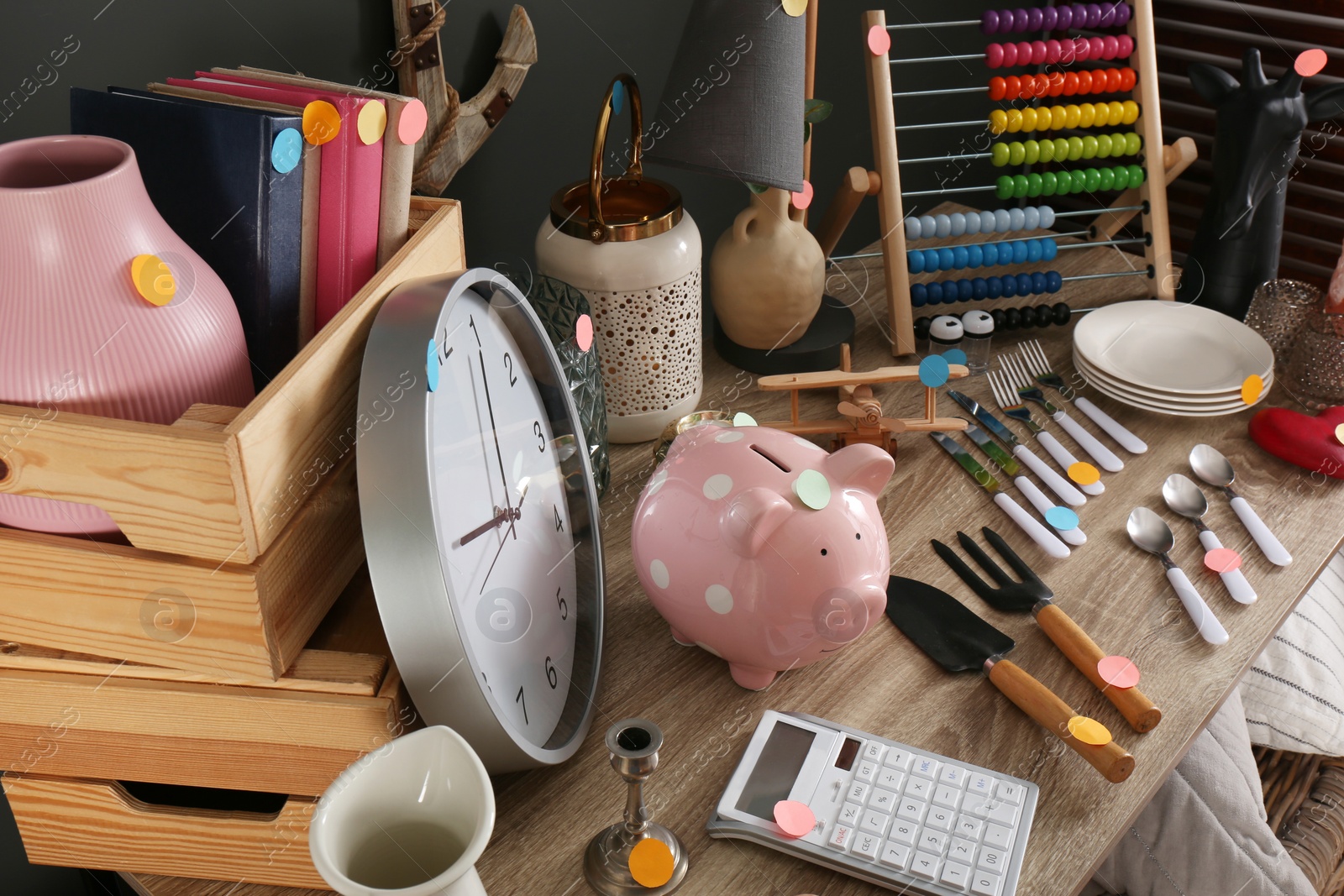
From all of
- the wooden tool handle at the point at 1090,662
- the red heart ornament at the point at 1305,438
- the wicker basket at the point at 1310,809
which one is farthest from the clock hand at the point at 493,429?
the wicker basket at the point at 1310,809

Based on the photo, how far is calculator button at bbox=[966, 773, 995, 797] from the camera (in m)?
0.76

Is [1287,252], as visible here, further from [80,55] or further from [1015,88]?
[80,55]

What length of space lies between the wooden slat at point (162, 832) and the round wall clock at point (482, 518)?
14 centimetres

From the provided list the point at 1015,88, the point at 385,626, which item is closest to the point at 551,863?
the point at 385,626

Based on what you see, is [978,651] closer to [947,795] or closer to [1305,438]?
[947,795]

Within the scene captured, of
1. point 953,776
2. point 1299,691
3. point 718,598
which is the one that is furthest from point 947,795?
point 1299,691

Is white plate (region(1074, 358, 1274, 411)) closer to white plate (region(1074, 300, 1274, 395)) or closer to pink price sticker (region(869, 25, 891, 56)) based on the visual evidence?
white plate (region(1074, 300, 1274, 395))

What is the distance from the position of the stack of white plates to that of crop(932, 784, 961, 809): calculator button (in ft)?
2.00

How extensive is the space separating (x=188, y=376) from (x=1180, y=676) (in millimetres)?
808

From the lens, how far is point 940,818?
0.74 meters

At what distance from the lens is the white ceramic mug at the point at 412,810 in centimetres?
56

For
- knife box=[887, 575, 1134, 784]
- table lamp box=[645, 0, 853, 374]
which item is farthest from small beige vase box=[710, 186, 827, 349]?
knife box=[887, 575, 1134, 784]

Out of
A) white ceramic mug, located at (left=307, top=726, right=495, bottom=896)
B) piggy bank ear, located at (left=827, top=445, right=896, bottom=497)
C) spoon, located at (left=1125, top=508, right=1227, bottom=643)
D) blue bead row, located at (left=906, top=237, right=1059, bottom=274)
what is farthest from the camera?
blue bead row, located at (left=906, top=237, right=1059, bottom=274)

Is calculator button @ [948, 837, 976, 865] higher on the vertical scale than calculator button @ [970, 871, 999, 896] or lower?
higher
